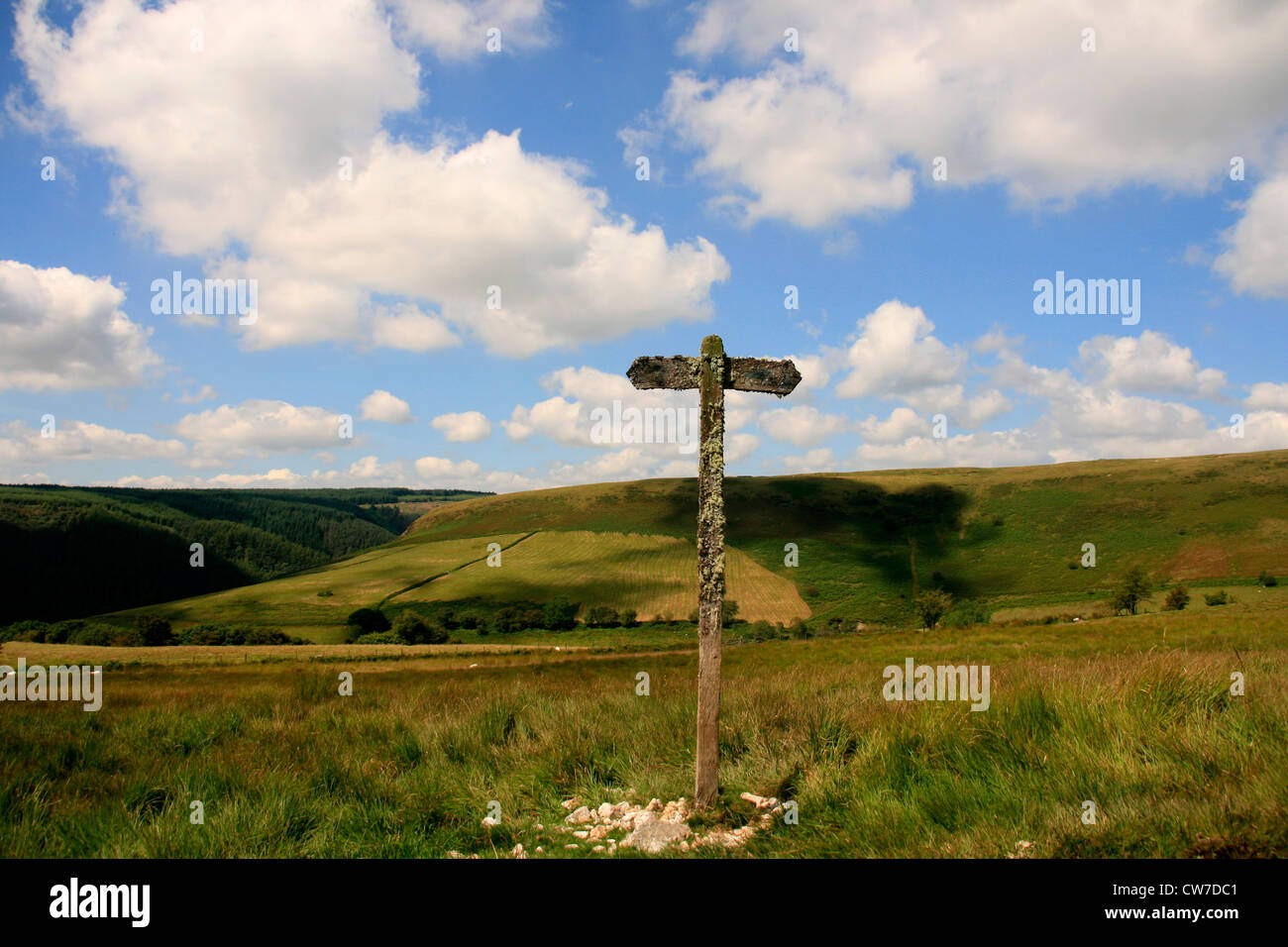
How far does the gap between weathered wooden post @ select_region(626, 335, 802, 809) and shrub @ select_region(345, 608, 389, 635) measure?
92.1 m

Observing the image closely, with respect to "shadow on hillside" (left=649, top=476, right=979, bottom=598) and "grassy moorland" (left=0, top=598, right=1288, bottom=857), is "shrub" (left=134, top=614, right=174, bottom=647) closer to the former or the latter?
"shadow on hillside" (left=649, top=476, right=979, bottom=598)

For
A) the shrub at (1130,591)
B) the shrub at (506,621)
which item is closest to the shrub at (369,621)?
the shrub at (506,621)

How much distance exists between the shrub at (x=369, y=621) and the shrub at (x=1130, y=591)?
91771mm

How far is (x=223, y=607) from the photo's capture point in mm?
105312

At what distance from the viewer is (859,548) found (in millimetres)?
119188

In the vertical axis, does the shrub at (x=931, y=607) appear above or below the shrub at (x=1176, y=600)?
below

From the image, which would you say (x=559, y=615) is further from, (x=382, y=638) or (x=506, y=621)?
(x=382, y=638)

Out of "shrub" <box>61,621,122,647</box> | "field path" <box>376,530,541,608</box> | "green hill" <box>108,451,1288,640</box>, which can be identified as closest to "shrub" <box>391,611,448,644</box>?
"green hill" <box>108,451,1288,640</box>

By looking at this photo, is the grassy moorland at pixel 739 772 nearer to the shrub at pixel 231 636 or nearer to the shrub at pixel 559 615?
the shrub at pixel 559 615

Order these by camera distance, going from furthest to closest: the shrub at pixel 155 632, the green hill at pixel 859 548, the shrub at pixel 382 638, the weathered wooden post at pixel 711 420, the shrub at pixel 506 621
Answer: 1. the green hill at pixel 859 548
2. the shrub at pixel 506 621
3. the shrub at pixel 155 632
4. the shrub at pixel 382 638
5. the weathered wooden post at pixel 711 420

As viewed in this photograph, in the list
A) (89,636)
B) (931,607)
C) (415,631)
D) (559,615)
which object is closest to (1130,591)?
(931,607)

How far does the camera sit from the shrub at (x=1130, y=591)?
224 ft

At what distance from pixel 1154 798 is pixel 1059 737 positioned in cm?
108
